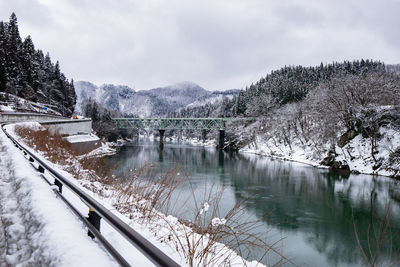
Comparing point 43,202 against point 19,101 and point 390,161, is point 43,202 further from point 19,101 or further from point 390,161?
point 19,101

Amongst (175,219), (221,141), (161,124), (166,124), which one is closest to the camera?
(175,219)

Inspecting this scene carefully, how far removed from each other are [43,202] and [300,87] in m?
92.5

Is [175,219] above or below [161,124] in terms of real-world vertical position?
below

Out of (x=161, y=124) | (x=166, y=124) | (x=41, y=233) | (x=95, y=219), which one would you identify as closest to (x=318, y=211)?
(x=95, y=219)

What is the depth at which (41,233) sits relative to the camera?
9.91 ft

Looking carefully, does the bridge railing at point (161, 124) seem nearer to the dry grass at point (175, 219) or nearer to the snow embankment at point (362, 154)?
the snow embankment at point (362, 154)

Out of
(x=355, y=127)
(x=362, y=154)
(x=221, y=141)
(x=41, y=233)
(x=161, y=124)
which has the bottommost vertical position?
(x=221, y=141)

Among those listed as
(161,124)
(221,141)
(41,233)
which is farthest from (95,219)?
(161,124)

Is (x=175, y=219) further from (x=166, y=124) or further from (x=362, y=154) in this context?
(x=166, y=124)

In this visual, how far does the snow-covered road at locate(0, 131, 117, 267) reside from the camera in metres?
2.50

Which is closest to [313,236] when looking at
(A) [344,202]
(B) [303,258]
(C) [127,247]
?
(B) [303,258]

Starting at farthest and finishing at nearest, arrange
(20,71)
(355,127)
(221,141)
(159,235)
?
(221,141)
(20,71)
(355,127)
(159,235)

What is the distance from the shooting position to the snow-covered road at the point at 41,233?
2500mm

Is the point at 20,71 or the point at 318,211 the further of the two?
the point at 20,71
